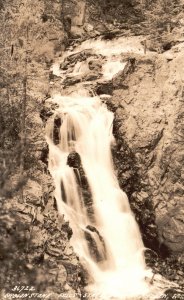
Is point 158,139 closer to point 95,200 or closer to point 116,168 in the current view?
point 116,168

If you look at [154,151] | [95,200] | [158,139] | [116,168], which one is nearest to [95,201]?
[95,200]

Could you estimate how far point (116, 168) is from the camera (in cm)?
1359

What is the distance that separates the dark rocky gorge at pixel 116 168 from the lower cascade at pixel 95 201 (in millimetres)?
116

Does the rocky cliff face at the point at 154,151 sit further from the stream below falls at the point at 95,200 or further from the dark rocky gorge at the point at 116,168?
the stream below falls at the point at 95,200

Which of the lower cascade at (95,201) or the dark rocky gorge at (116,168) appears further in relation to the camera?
the lower cascade at (95,201)

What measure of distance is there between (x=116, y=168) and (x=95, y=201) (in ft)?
4.42

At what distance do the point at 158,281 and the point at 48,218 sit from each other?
3.32 meters

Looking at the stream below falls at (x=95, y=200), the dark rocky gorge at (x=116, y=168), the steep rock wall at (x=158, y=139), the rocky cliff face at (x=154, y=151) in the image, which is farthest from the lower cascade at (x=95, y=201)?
the steep rock wall at (x=158, y=139)

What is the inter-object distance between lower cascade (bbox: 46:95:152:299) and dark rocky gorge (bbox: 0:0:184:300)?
116 mm

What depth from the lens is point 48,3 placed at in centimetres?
1833

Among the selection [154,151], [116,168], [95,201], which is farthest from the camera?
[116,168]

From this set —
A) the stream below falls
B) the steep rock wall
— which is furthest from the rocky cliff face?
the stream below falls

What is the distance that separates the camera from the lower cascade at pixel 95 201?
1165cm

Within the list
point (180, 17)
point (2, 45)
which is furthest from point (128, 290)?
point (180, 17)
